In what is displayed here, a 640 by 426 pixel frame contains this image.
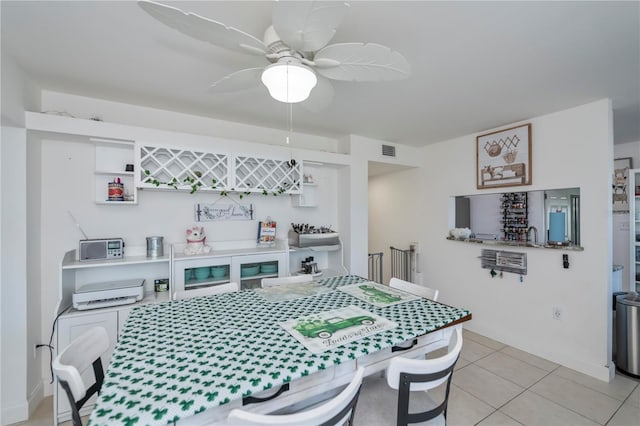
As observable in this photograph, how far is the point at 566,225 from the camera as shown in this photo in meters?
3.01

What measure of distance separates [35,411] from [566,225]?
17.0 feet

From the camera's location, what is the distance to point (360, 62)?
1243 mm

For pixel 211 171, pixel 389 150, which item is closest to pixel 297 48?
pixel 211 171

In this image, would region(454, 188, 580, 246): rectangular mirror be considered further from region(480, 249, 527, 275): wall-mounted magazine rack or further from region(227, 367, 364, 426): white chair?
region(227, 367, 364, 426): white chair

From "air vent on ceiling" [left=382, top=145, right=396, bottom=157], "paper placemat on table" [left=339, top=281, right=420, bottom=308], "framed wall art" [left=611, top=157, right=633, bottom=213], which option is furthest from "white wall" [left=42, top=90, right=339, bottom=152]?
"framed wall art" [left=611, top=157, right=633, bottom=213]

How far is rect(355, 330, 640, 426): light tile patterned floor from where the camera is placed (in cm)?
193

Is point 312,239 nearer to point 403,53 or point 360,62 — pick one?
point 403,53

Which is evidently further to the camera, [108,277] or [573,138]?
[573,138]

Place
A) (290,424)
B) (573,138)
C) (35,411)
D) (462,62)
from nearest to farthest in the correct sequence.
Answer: (290,424)
(462,62)
(35,411)
(573,138)

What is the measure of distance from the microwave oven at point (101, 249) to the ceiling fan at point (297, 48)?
5.60ft

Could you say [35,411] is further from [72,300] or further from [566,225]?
[566,225]

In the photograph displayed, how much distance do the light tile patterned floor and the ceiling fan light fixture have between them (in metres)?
1.55

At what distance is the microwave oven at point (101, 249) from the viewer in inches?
86.7

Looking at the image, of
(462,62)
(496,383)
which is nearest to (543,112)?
(462,62)
